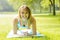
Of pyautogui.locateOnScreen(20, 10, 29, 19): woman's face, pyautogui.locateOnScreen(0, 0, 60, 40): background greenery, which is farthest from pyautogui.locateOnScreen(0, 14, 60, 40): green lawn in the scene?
pyautogui.locateOnScreen(20, 10, 29, 19): woman's face

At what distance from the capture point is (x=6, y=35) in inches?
64.5

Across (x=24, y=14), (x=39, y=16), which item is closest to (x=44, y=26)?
(x=39, y=16)

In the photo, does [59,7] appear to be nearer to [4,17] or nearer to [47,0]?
[47,0]

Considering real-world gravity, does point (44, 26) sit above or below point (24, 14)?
below

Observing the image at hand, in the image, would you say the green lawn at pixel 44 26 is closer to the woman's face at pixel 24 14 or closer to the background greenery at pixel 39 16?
the background greenery at pixel 39 16

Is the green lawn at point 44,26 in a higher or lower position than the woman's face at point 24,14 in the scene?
lower

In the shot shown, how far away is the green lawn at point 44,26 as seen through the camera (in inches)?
65.0

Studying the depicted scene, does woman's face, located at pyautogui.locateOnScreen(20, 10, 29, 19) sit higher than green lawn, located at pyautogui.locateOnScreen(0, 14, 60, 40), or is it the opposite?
woman's face, located at pyautogui.locateOnScreen(20, 10, 29, 19)

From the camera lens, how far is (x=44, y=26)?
66.5 inches

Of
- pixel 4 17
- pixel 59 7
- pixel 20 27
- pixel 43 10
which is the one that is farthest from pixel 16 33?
pixel 59 7

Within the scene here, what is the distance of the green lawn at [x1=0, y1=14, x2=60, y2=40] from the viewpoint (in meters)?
1.65

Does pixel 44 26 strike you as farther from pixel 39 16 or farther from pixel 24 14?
pixel 24 14

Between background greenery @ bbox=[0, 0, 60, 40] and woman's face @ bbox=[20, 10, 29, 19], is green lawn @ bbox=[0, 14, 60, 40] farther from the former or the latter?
woman's face @ bbox=[20, 10, 29, 19]

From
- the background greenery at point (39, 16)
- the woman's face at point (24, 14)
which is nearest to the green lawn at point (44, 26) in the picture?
the background greenery at point (39, 16)
